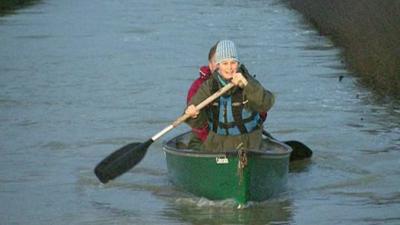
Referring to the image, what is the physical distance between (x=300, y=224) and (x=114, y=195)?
2.09 meters

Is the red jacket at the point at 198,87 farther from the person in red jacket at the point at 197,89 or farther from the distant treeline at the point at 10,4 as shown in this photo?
the distant treeline at the point at 10,4

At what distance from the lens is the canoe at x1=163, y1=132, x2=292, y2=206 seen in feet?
37.6

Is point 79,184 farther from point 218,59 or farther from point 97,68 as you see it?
point 97,68

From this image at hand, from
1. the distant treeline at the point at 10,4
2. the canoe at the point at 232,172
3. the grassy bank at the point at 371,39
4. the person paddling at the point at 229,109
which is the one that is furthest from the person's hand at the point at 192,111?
the distant treeline at the point at 10,4

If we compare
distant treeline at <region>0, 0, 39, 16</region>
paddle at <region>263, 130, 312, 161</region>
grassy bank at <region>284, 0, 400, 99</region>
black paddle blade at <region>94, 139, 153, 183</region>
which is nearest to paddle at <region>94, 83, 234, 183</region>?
black paddle blade at <region>94, 139, 153, 183</region>

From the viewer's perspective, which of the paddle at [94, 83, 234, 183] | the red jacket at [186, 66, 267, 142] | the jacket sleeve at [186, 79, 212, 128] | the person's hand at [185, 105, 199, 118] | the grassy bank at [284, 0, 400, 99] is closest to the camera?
the person's hand at [185, 105, 199, 118]

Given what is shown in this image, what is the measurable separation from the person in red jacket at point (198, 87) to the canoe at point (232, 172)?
295mm

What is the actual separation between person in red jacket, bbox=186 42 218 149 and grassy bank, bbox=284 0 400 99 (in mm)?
6358

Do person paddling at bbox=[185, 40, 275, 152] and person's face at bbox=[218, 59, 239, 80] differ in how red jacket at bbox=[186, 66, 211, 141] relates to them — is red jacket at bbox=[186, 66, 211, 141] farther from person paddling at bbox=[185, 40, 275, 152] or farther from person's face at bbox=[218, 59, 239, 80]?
person's face at bbox=[218, 59, 239, 80]

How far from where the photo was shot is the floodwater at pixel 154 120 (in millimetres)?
12094

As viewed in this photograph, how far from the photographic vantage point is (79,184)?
1328 centimetres

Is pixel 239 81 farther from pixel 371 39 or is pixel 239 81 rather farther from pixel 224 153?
pixel 371 39

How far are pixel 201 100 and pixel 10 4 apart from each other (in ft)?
90.8

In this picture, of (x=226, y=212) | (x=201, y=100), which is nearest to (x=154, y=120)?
(x=201, y=100)
